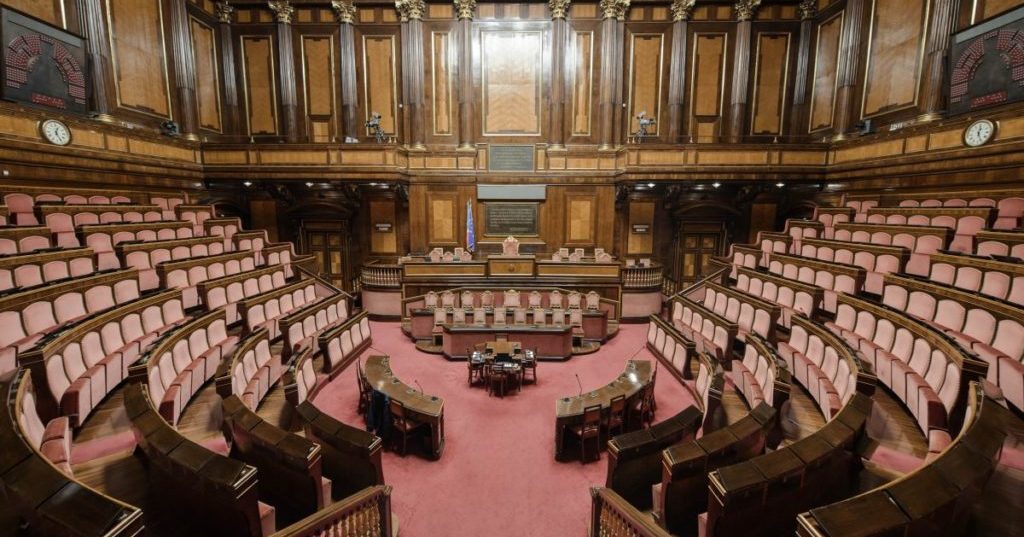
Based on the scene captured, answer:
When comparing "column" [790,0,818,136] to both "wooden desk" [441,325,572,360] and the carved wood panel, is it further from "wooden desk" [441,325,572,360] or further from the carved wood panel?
the carved wood panel

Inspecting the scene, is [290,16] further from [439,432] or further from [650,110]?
[439,432]

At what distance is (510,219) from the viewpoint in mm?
11461

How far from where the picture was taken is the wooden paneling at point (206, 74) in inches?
428

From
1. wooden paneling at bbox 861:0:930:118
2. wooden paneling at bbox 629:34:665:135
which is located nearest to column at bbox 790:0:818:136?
wooden paneling at bbox 861:0:930:118

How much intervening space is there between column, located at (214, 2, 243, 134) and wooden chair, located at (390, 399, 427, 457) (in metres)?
11.5

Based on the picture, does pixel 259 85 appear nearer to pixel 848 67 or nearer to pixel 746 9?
pixel 746 9

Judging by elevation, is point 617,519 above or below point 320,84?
below

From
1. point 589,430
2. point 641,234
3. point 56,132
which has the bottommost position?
point 589,430

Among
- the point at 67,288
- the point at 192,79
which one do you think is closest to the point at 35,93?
the point at 192,79

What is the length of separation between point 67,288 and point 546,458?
5754 mm

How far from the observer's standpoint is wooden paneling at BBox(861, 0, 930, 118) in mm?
8344

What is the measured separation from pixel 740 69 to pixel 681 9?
7.87 ft

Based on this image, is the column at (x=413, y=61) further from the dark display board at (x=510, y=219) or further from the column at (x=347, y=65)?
the dark display board at (x=510, y=219)

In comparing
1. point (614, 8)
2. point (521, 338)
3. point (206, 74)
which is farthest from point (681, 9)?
point (206, 74)
